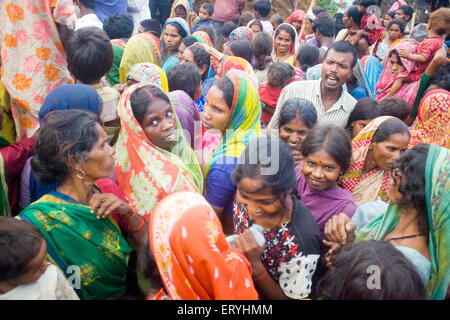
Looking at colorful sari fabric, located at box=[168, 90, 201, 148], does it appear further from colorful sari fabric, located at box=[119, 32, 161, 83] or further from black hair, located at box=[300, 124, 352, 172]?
colorful sari fabric, located at box=[119, 32, 161, 83]

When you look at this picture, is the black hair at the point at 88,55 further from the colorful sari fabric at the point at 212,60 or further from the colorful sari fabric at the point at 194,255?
the colorful sari fabric at the point at 212,60

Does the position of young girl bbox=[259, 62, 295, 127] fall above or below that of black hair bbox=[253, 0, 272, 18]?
below

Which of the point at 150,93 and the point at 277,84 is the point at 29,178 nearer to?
the point at 150,93

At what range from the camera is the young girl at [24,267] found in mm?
1460

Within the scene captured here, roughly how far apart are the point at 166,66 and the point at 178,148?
3.04 m

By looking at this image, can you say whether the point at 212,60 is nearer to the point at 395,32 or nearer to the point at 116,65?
the point at 116,65

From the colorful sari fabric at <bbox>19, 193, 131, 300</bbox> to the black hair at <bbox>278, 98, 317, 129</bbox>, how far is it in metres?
1.60

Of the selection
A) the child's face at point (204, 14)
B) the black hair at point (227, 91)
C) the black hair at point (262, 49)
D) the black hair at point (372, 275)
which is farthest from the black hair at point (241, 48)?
the black hair at point (372, 275)

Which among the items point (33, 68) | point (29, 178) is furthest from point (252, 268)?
point (33, 68)

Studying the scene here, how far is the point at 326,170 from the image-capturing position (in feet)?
7.48

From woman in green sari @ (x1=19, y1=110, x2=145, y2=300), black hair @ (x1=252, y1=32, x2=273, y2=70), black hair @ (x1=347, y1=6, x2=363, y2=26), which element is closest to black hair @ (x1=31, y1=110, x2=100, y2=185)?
woman in green sari @ (x1=19, y1=110, x2=145, y2=300)

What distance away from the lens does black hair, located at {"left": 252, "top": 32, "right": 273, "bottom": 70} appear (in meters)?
5.29
